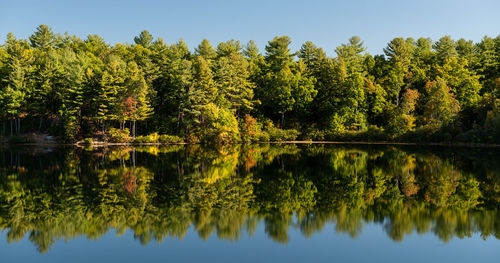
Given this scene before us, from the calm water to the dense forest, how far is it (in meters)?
29.5

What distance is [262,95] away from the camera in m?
59.7

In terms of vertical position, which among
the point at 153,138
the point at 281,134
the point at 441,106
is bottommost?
the point at 153,138

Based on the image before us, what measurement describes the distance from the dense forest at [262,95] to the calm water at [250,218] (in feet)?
96.9

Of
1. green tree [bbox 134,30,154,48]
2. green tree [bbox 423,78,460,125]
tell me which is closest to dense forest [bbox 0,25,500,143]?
green tree [bbox 423,78,460,125]

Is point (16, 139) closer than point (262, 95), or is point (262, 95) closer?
point (16, 139)

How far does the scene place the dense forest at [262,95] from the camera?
4822 centimetres

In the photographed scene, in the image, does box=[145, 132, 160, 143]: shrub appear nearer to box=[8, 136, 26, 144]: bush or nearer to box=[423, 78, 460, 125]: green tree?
box=[8, 136, 26, 144]: bush

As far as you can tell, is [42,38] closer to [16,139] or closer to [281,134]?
[16,139]

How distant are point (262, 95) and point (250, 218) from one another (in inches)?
1931

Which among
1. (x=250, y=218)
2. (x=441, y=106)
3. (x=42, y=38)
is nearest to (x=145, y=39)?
(x=42, y=38)

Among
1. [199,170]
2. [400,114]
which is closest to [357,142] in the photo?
[400,114]

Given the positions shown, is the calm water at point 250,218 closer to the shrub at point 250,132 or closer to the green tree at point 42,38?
the shrub at point 250,132

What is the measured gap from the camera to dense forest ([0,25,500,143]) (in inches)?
→ 1898

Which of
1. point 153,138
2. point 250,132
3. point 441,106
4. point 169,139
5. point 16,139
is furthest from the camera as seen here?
point 250,132
